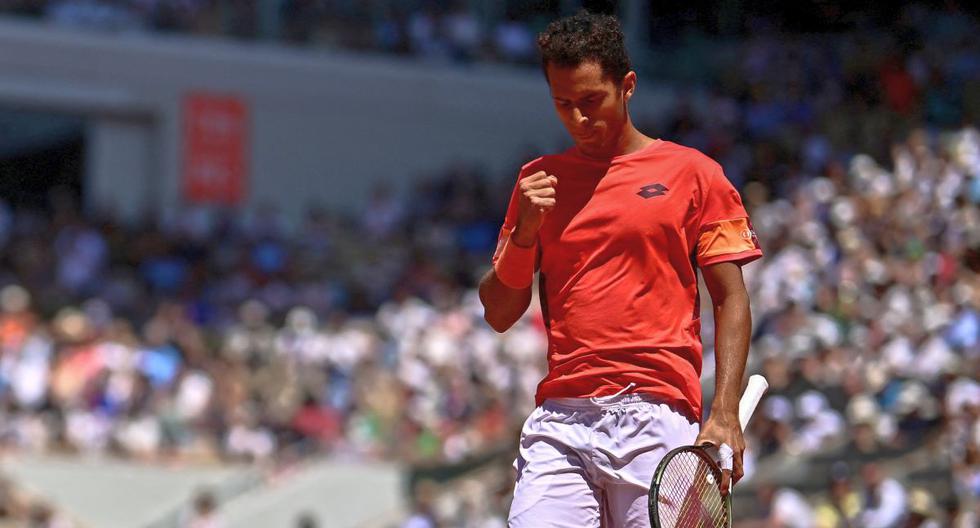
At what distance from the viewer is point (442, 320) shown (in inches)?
725

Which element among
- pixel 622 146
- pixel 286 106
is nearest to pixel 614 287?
pixel 622 146

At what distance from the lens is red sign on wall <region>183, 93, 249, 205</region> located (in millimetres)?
23578

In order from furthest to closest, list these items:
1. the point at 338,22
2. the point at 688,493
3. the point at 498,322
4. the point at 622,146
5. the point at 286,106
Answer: the point at 286,106, the point at 338,22, the point at 498,322, the point at 622,146, the point at 688,493

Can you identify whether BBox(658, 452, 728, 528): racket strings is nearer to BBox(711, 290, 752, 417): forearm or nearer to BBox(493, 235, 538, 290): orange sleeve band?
BBox(711, 290, 752, 417): forearm

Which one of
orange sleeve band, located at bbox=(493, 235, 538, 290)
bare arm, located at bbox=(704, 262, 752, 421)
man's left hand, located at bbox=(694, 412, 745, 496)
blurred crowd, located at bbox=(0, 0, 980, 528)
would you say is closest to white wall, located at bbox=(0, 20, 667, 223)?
blurred crowd, located at bbox=(0, 0, 980, 528)

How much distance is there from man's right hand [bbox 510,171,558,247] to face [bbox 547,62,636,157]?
0.55ft

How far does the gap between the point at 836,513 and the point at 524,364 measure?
507 centimetres

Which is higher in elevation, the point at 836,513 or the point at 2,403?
the point at 836,513

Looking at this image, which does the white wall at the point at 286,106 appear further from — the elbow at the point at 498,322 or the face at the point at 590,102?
the face at the point at 590,102

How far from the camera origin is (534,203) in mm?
4594

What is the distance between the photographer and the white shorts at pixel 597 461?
4.67m

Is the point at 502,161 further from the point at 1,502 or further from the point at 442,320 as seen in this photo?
the point at 1,502

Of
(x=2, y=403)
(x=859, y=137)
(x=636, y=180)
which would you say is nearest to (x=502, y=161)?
(x=859, y=137)

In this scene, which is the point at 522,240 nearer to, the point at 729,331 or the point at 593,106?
the point at 593,106
